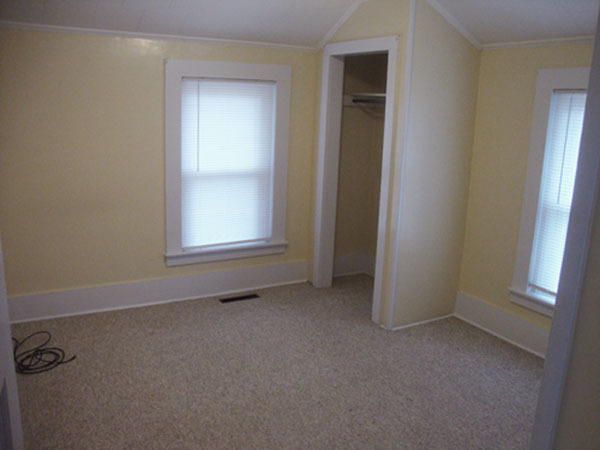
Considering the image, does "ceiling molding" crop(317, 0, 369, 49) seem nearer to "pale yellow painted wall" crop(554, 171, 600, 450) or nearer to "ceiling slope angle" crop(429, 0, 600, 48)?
"ceiling slope angle" crop(429, 0, 600, 48)

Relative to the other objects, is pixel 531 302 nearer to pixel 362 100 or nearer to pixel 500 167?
pixel 500 167

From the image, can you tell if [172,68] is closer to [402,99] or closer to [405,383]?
[402,99]

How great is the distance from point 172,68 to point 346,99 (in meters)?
1.56

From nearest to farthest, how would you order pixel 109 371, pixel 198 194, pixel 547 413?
pixel 547 413, pixel 109 371, pixel 198 194

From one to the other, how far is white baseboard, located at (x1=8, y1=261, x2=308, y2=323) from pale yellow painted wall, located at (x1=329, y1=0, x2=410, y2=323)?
116 cm

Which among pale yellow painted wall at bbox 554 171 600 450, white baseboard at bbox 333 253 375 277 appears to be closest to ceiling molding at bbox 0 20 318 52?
white baseboard at bbox 333 253 375 277

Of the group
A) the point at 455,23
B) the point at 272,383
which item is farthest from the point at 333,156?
the point at 272,383

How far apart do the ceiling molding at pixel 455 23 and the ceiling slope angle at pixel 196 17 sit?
58 centimetres

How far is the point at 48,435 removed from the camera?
2.41 m

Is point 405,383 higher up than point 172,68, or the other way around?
point 172,68

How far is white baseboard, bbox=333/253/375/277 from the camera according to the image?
485cm

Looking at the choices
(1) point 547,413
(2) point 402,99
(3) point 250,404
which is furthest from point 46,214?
(1) point 547,413

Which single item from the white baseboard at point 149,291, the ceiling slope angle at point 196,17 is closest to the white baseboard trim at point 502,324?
the white baseboard at point 149,291

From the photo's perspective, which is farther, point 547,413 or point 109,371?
point 109,371
